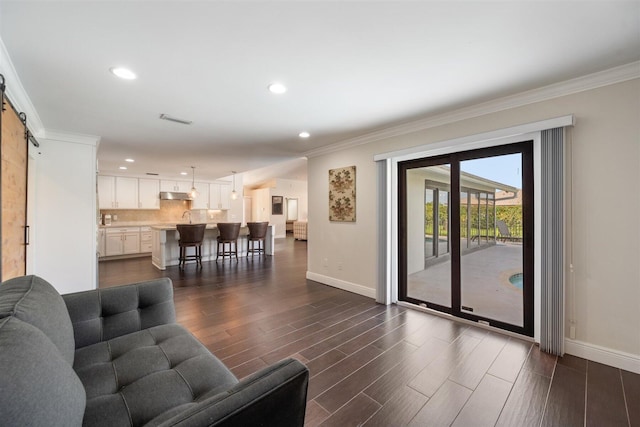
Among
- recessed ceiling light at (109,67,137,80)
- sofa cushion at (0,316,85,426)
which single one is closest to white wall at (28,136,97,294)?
recessed ceiling light at (109,67,137,80)

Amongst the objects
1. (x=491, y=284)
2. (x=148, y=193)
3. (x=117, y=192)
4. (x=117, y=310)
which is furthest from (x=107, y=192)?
(x=491, y=284)

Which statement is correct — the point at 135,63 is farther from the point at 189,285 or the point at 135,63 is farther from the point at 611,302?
the point at 611,302

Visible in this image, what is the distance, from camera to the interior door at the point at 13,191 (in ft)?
7.50

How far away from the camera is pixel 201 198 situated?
845 centimetres

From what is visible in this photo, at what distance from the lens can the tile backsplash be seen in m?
7.52

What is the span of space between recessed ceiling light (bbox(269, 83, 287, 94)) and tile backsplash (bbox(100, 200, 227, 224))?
7223 mm

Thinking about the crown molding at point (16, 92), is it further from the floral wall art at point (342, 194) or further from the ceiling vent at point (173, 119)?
the floral wall art at point (342, 194)

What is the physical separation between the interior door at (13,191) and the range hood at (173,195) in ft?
16.0

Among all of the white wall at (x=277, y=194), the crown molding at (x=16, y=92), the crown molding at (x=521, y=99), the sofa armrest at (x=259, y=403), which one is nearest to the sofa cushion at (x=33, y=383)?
the sofa armrest at (x=259, y=403)

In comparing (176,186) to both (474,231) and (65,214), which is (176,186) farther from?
(474,231)

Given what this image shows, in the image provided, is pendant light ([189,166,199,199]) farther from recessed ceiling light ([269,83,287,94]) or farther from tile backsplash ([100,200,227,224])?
recessed ceiling light ([269,83,287,94])

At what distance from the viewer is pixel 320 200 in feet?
15.2

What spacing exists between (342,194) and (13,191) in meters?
3.72

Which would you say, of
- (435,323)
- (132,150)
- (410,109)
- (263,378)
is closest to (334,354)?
(435,323)
